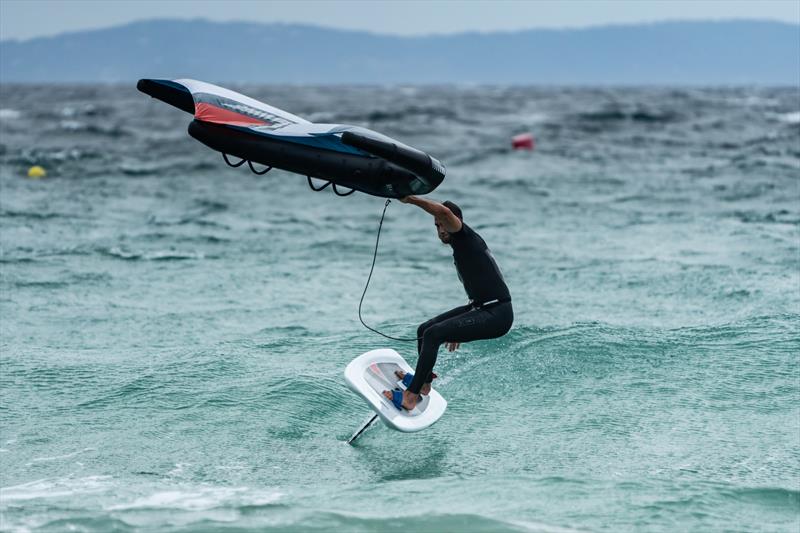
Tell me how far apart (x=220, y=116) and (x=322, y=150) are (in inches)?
33.5

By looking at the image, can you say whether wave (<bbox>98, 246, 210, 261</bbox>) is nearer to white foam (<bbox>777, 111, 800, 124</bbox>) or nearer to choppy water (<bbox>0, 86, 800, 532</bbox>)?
choppy water (<bbox>0, 86, 800, 532</bbox>)

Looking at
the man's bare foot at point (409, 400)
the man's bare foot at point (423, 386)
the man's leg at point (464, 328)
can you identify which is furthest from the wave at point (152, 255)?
the man's leg at point (464, 328)

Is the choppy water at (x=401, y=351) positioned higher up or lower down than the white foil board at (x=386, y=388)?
lower down

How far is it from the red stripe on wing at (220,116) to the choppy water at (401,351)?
9.46ft

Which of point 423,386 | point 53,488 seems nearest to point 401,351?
point 423,386

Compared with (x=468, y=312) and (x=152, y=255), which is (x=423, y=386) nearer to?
(x=468, y=312)

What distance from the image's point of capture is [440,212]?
24.3 ft

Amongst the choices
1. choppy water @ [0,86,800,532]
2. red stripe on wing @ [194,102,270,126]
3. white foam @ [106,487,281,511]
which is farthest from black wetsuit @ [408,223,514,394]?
red stripe on wing @ [194,102,270,126]

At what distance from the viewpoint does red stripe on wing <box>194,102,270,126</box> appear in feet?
23.5

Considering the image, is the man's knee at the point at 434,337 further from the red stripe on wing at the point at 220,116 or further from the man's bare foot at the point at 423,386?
the red stripe on wing at the point at 220,116

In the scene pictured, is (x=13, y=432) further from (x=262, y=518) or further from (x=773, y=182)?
(x=773, y=182)

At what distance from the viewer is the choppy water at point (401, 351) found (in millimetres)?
7035

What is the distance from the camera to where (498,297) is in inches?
313

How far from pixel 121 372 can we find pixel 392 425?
13.9 ft
